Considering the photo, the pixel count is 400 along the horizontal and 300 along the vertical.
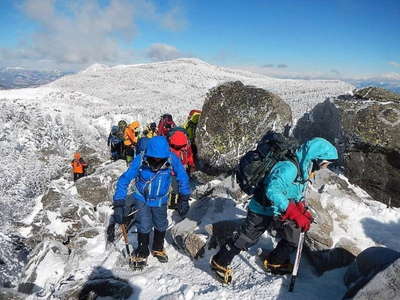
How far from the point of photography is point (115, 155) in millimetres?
17281

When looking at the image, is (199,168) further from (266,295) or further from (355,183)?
(266,295)

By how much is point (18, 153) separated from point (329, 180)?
18.8 meters

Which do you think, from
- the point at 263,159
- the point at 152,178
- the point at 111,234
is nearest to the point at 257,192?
the point at 263,159

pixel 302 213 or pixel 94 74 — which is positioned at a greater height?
pixel 94 74

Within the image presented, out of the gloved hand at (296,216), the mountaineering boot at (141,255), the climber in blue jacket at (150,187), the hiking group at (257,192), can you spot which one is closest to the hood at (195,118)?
the hiking group at (257,192)

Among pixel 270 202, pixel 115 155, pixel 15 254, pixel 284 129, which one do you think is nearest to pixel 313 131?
pixel 284 129

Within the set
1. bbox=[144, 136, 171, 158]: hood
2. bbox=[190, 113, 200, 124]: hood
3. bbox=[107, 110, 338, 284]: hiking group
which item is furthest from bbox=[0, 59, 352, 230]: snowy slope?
→ bbox=[144, 136, 171, 158]: hood

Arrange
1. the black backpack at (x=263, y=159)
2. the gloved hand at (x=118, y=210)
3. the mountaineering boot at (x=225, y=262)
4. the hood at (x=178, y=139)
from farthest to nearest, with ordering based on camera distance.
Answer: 1. the hood at (x=178, y=139)
2. the gloved hand at (x=118, y=210)
3. the mountaineering boot at (x=225, y=262)
4. the black backpack at (x=263, y=159)

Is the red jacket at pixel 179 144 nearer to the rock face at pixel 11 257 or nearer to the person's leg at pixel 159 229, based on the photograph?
the person's leg at pixel 159 229

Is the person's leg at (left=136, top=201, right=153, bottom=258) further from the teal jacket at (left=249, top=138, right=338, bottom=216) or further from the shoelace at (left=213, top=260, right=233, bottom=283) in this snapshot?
the teal jacket at (left=249, top=138, right=338, bottom=216)

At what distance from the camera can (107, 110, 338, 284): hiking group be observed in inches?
215

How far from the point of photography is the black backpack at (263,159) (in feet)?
18.5

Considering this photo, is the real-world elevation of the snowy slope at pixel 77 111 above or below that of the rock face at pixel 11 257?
above

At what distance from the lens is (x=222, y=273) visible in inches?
256
